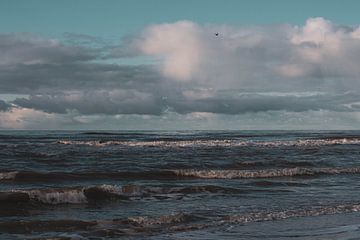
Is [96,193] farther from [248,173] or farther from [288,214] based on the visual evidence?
[248,173]

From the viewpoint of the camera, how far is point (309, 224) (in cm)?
1339

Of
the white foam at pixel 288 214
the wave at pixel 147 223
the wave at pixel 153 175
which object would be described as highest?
the wave at pixel 153 175

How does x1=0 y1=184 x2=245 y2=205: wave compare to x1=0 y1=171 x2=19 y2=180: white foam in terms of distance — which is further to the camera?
x1=0 y1=171 x2=19 y2=180: white foam

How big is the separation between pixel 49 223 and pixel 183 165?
57.4 ft

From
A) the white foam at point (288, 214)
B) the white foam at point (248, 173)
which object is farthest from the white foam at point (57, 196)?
the white foam at point (248, 173)

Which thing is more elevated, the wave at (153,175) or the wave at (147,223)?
the wave at (153,175)

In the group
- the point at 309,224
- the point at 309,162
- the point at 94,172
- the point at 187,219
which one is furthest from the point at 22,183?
the point at 309,162

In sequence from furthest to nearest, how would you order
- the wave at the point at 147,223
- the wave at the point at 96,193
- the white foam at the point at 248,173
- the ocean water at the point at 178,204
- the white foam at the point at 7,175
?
the white foam at the point at 248,173
the white foam at the point at 7,175
the wave at the point at 96,193
the wave at the point at 147,223
the ocean water at the point at 178,204

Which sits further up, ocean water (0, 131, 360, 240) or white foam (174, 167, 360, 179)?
white foam (174, 167, 360, 179)

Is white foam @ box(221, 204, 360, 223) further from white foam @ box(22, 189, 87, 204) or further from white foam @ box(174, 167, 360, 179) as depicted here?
white foam @ box(174, 167, 360, 179)

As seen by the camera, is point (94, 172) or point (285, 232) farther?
point (94, 172)

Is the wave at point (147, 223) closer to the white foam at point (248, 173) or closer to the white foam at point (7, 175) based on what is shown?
the white foam at point (7, 175)

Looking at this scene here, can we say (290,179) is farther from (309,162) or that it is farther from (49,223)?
(49,223)

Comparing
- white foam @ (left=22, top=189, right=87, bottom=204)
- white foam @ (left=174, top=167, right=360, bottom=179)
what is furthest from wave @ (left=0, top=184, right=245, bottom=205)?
white foam @ (left=174, top=167, right=360, bottom=179)
